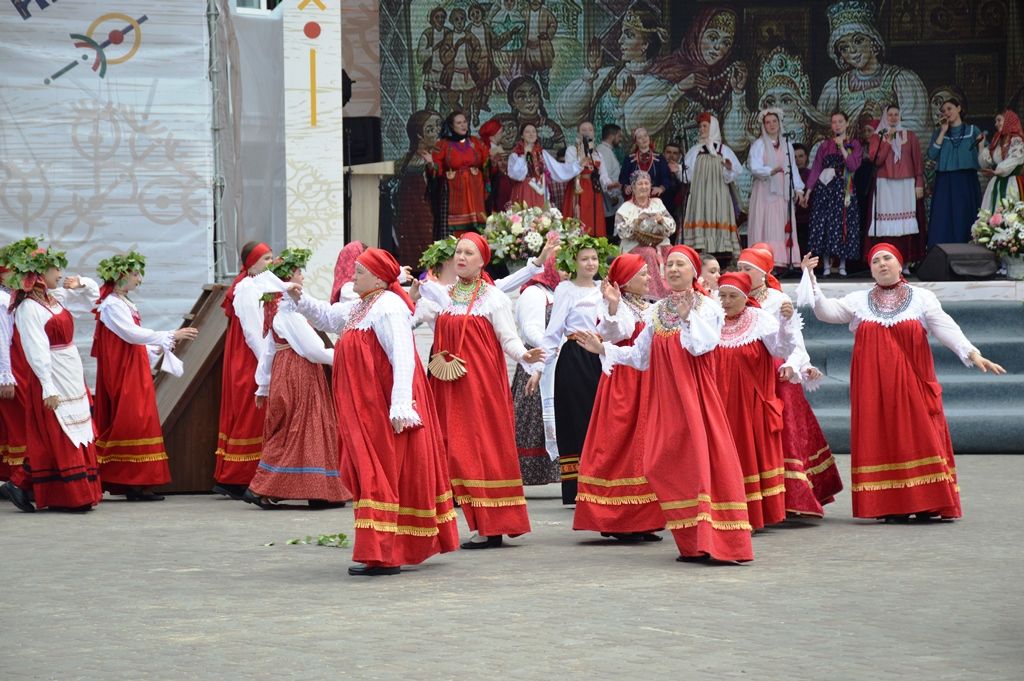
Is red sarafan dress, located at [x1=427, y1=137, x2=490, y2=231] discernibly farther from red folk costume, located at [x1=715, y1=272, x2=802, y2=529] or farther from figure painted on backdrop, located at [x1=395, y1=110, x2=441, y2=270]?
red folk costume, located at [x1=715, y1=272, x2=802, y2=529]

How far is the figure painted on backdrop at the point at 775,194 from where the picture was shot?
61.6ft

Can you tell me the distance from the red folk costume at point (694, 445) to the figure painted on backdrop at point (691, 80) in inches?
508

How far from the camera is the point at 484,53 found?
20.8 meters

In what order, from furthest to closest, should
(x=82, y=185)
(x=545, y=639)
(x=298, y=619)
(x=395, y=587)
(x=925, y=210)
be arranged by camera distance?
(x=925, y=210), (x=82, y=185), (x=395, y=587), (x=298, y=619), (x=545, y=639)

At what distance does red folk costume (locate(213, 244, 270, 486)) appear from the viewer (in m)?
10.9

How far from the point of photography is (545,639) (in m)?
5.96

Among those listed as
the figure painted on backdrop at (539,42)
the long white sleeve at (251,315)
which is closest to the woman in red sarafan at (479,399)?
the long white sleeve at (251,315)

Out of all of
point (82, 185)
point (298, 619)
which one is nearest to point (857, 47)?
point (82, 185)

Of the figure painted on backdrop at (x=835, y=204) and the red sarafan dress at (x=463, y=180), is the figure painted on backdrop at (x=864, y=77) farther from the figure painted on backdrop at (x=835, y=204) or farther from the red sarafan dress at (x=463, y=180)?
the red sarafan dress at (x=463, y=180)

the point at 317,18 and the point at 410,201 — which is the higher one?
the point at 317,18

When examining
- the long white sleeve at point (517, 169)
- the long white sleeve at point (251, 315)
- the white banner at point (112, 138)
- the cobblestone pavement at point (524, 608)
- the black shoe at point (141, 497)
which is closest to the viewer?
the cobblestone pavement at point (524, 608)

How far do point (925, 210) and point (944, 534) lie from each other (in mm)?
11583

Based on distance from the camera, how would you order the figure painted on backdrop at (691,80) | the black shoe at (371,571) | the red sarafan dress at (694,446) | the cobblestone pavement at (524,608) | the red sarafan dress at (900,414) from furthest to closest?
the figure painted on backdrop at (691,80) → the red sarafan dress at (900,414) → the red sarafan dress at (694,446) → the black shoe at (371,571) → the cobblestone pavement at (524,608)

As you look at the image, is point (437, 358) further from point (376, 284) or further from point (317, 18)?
point (317, 18)
